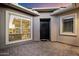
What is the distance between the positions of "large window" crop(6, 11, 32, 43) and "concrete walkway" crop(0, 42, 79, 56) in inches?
7.8

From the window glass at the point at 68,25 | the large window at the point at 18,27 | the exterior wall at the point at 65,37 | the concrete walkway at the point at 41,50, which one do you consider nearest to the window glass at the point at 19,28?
the large window at the point at 18,27

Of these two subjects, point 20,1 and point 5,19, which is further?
point 5,19

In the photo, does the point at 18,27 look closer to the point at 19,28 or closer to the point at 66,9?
the point at 19,28

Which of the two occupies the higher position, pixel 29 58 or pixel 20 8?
pixel 20 8

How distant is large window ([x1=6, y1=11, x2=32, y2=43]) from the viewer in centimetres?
298

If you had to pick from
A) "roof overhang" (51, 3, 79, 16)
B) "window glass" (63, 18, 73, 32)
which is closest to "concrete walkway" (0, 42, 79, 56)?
"window glass" (63, 18, 73, 32)

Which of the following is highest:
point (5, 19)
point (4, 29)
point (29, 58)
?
point (5, 19)

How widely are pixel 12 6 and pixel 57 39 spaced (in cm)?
133

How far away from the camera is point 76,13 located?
3.13 meters

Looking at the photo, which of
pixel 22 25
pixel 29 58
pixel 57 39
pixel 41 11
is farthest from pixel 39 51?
pixel 41 11

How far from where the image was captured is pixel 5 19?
311 centimetres

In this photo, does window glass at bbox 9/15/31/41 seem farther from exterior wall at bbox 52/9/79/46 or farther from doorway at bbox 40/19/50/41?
exterior wall at bbox 52/9/79/46

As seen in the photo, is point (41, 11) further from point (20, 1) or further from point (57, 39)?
point (57, 39)

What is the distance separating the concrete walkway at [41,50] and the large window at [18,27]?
20 cm
